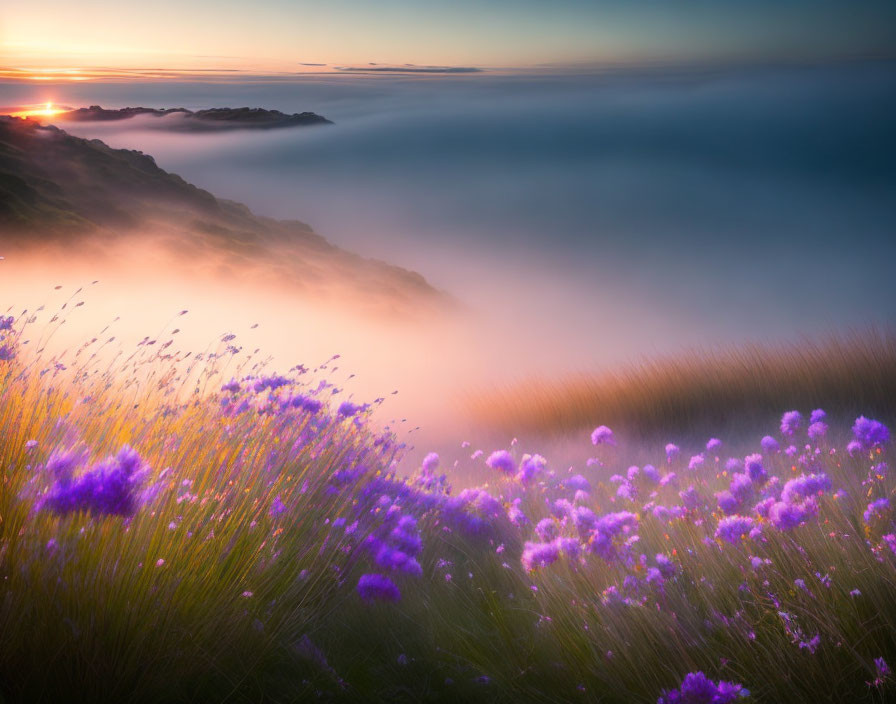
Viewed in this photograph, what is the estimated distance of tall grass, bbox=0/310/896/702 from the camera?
2.15m

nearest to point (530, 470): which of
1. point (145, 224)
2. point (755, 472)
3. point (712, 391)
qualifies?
point (755, 472)

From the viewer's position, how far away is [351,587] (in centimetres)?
328

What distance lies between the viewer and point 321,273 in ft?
53.0

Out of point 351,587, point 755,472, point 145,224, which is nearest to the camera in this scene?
point 351,587

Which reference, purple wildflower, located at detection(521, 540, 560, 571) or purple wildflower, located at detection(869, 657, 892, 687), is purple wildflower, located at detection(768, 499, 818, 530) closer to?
purple wildflower, located at detection(869, 657, 892, 687)

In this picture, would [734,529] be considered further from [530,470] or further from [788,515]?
[530,470]

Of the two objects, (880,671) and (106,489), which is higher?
(106,489)

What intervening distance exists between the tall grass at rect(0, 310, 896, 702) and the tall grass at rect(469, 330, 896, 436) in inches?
90.7

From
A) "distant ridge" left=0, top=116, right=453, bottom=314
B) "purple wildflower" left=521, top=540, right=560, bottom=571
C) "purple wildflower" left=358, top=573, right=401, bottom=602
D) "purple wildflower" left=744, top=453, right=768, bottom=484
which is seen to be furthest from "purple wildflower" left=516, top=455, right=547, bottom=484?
"distant ridge" left=0, top=116, right=453, bottom=314

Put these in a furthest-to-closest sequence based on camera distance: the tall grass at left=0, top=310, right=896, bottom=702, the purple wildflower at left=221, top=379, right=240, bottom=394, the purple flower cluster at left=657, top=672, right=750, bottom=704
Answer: the purple wildflower at left=221, top=379, right=240, bottom=394, the tall grass at left=0, top=310, right=896, bottom=702, the purple flower cluster at left=657, top=672, right=750, bottom=704

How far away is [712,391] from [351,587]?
4.46 metres

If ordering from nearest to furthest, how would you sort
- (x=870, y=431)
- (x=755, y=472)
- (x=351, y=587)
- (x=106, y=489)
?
(x=106, y=489), (x=351, y=587), (x=755, y=472), (x=870, y=431)

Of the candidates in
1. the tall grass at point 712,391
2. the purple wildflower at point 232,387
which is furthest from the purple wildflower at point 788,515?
the tall grass at point 712,391

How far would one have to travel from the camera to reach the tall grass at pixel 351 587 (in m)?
2.15
